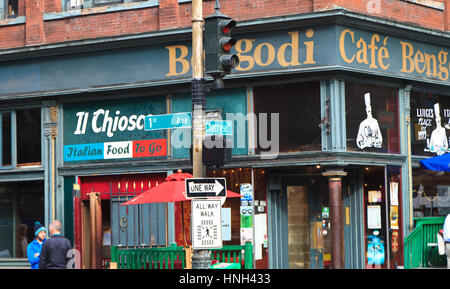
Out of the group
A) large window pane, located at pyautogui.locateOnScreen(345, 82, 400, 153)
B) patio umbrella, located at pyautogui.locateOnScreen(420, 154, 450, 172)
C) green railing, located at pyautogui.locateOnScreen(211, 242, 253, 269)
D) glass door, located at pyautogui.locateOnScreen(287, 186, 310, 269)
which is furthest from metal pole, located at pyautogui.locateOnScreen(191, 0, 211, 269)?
patio umbrella, located at pyautogui.locateOnScreen(420, 154, 450, 172)

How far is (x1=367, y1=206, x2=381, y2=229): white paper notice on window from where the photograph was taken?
655 inches

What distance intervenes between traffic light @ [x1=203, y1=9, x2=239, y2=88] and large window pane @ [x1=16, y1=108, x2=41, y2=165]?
27.6ft

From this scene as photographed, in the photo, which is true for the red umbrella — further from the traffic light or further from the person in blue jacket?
the traffic light

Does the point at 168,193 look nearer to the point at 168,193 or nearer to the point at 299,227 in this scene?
the point at 168,193

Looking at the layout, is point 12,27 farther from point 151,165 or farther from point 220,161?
point 220,161

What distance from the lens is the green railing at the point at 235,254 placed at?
14133 mm

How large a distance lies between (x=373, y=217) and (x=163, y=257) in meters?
4.81

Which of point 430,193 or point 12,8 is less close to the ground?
point 12,8

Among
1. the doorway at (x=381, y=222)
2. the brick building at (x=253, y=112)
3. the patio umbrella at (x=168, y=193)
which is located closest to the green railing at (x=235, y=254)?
the brick building at (x=253, y=112)

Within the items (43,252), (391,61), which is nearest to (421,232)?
(391,61)

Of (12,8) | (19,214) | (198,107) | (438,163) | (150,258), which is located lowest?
(150,258)

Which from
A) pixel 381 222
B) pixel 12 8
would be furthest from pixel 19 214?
pixel 381 222

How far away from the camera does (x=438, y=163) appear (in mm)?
16203
